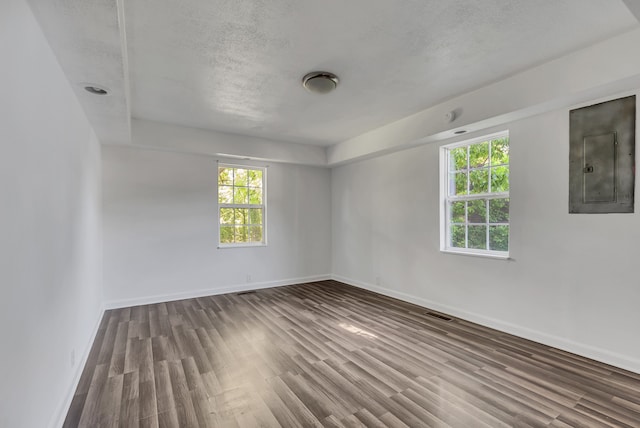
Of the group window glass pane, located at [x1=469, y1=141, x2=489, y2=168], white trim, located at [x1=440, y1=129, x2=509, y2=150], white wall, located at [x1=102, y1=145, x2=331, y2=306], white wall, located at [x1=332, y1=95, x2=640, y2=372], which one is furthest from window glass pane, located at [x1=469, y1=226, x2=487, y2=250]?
white wall, located at [x1=102, y1=145, x2=331, y2=306]

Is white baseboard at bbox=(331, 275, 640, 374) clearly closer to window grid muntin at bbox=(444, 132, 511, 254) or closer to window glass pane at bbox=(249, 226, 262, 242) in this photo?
window grid muntin at bbox=(444, 132, 511, 254)

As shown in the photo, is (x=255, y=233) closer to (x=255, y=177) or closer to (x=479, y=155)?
(x=255, y=177)

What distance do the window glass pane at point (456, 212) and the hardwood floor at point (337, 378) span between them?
1.34m

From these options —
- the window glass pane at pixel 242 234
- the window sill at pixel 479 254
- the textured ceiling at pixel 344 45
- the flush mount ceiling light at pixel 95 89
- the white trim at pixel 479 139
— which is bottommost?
the window sill at pixel 479 254

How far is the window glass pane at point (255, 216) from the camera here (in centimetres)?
568

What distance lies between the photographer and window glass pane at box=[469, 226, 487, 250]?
151 inches

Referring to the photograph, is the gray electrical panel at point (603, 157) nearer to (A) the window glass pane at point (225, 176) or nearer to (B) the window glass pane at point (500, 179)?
(B) the window glass pane at point (500, 179)

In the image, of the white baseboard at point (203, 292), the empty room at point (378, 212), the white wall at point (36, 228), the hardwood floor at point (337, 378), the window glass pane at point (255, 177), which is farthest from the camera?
the window glass pane at point (255, 177)

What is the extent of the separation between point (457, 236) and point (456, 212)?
336 mm

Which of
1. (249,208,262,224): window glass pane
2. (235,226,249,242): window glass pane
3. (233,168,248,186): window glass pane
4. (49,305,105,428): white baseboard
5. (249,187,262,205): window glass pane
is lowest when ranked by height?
(49,305,105,428): white baseboard

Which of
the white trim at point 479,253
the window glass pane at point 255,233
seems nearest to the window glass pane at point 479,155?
the white trim at point 479,253

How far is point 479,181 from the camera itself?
3.90 meters

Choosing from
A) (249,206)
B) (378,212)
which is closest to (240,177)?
(249,206)

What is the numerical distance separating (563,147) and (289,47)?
2.84 meters
